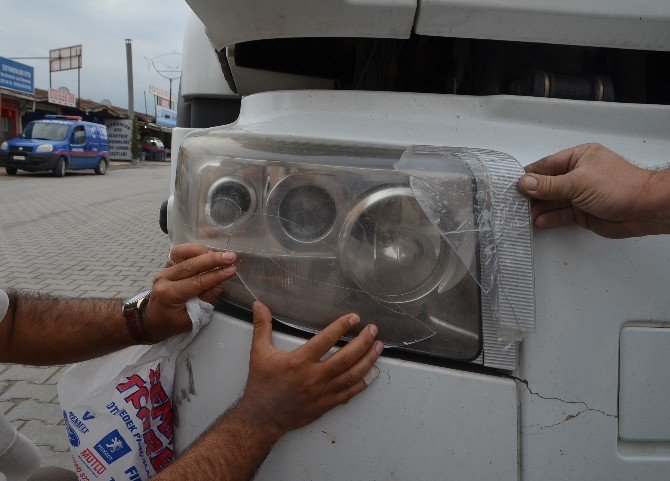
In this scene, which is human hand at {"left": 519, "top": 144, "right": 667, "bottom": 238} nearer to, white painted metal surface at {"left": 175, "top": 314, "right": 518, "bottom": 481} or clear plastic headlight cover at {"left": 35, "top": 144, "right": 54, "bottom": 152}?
white painted metal surface at {"left": 175, "top": 314, "right": 518, "bottom": 481}

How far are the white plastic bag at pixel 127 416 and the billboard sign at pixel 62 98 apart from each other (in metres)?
30.3

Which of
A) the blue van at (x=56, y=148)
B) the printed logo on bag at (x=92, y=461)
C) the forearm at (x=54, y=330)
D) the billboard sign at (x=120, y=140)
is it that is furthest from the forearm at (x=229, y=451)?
the billboard sign at (x=120, y=140)

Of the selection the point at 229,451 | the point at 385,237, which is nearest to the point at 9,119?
the point at 229,451

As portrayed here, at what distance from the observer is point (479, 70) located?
115cm

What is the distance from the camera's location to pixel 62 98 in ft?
90.7

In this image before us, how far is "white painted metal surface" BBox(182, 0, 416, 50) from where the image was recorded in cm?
89

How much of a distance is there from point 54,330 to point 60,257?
4658mm

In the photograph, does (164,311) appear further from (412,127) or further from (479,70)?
(479,70)

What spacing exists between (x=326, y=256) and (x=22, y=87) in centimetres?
2972

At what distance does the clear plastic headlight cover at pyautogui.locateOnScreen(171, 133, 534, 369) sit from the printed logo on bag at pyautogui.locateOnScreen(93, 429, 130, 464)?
51 centimetres

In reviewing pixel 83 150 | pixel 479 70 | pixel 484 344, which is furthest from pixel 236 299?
pixel 83 150

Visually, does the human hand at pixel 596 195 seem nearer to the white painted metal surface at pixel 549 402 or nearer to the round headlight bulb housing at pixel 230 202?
the white painted metal surface at pixel 549 402

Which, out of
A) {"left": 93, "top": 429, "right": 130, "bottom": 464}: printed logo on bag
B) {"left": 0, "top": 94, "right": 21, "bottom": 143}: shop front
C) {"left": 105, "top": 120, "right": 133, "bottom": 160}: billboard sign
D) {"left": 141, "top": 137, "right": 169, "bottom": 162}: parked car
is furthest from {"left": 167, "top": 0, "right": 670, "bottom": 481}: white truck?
{"left": 141, "top": 137, "right": 169, "bottom": 162}: parked car

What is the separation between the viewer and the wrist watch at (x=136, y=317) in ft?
4.03
